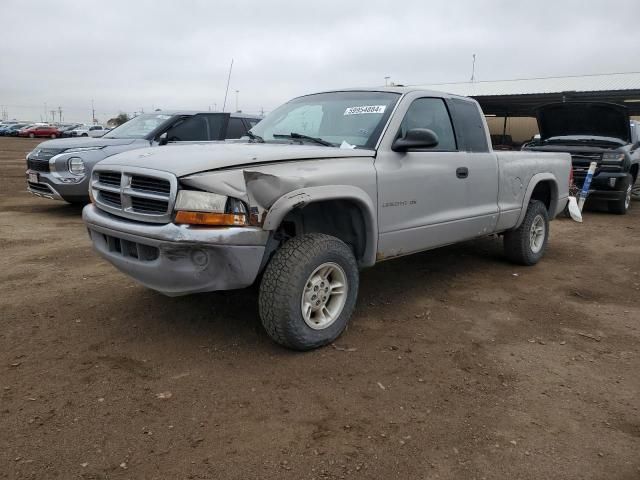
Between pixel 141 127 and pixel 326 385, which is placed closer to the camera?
pixel 326 385

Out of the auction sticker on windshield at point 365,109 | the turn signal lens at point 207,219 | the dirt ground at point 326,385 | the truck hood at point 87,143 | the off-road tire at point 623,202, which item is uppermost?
the auction sticker on windshield at point 365,109

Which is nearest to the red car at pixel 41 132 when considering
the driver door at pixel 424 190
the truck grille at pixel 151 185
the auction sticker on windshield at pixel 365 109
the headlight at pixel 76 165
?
the headlight at pixel 76 165

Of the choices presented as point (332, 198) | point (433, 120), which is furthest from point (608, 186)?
point (332, 198)

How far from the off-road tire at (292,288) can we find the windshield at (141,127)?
611cm

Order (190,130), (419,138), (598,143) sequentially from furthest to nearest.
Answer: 1. (598,143)
2. (190,130)
3. (419,138)

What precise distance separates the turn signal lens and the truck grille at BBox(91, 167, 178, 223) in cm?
9

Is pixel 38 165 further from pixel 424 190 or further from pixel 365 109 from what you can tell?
pixel 424 190

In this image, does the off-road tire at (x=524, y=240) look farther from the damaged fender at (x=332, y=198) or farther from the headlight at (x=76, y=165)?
the headlight at (x=76, y=165)

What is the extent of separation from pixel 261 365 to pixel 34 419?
1.27m

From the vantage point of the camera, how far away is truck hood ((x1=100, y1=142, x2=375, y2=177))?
3152mm

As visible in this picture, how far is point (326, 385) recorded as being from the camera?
122 inches

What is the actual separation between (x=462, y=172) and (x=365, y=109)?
1110mm

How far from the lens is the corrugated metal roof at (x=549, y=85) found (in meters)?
21.9

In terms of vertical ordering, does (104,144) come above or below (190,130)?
below
